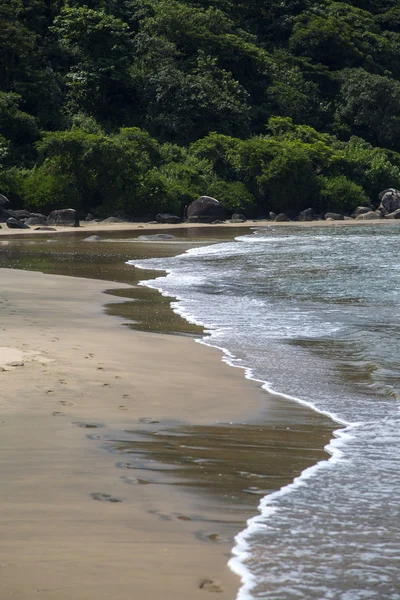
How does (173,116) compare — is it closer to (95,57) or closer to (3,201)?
(95,57)

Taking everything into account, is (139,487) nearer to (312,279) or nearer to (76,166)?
(312,279)

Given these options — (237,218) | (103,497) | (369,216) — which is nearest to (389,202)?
(369,216)

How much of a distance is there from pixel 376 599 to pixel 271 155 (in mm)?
59446

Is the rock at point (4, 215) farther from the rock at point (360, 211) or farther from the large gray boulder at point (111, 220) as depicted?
the rock at point (360, 211)

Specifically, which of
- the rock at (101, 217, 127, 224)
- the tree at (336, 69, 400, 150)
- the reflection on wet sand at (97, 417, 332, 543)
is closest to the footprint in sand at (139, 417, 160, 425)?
the reflection on wet sand at (97, 417, 332, 543)

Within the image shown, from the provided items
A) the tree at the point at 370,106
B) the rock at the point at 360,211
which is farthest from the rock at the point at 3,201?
the tree at the point at 370,106

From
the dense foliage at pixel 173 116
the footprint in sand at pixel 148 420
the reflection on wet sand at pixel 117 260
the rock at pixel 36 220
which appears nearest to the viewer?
the footprint in sand at pixel 148 420

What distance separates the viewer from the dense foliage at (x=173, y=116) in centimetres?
5281

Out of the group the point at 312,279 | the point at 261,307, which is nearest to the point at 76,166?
the point at 312,279

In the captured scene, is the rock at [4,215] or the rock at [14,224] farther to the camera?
the rock at [4,215]

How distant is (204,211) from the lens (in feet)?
179

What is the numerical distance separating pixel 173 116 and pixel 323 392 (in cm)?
5708

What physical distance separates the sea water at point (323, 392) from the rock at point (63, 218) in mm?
23214

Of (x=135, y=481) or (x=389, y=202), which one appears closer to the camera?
(x=135, y=481)
